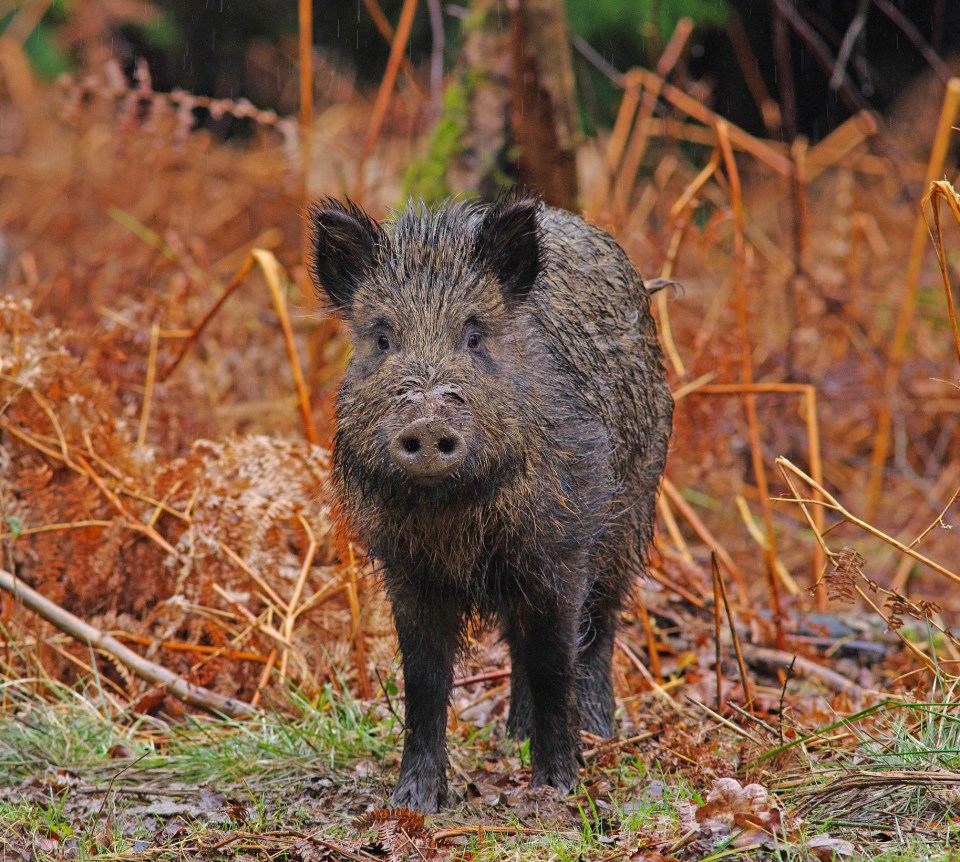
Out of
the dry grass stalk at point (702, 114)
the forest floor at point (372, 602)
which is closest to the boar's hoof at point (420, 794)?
the forest floor at point (372, 602)

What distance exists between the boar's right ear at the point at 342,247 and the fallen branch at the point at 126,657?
68.9 inches

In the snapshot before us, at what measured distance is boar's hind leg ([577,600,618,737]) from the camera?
186 inches

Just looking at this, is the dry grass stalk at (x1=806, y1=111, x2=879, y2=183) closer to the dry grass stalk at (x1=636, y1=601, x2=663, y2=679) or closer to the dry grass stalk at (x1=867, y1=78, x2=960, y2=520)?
the dry grass stalk at (x1=867, y1=78, x2=960, y2=520)

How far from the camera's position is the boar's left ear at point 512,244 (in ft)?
12.9

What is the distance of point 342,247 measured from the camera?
405cm

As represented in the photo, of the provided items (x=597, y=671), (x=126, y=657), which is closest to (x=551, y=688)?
(x=597, y=671)

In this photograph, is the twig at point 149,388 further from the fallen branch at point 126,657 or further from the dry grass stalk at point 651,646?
the dry grass stalk at point 651,646

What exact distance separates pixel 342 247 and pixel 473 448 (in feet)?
2.99

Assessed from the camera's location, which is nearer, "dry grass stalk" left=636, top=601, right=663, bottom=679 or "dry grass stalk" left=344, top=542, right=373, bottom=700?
"dry grass stalk" left=344, top=542, right=373, bottom=700

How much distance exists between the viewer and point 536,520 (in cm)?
394

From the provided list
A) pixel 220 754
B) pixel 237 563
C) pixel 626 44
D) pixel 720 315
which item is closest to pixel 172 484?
pixel 237 563

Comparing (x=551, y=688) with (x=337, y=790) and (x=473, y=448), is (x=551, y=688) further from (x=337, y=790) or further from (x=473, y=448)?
(x=473, y=448)

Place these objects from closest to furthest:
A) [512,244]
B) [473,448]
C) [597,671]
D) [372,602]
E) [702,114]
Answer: [473,448]
[512,244]
[597,671]
[372,602]
[702,114]

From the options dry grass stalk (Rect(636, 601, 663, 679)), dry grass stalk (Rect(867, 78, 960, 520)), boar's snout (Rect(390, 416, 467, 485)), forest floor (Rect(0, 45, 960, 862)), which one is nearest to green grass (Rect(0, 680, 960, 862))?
forest floor (Rect(0, 45, 960, 862))
